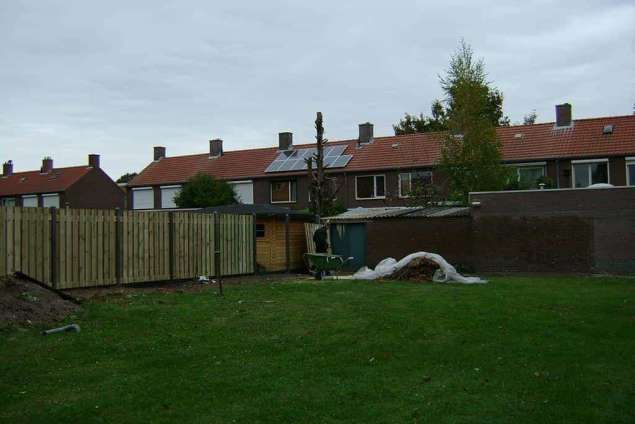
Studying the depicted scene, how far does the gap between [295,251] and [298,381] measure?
1808cm

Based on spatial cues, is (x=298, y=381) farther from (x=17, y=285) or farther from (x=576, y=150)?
(x=576, y=150)

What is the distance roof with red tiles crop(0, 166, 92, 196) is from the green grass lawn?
45.3 m

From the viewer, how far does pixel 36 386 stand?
6.95 meters

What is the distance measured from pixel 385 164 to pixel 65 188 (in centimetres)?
2832

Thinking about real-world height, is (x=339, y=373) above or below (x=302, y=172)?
below

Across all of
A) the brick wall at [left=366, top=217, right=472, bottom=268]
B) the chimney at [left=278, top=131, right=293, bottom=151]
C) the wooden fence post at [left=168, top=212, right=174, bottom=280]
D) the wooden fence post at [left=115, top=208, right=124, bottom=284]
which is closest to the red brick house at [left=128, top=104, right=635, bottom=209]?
the chimney at [left=278, top=131, right=293, bottom=151]

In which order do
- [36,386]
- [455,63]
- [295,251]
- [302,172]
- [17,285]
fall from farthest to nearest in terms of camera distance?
[302,172], [455,63], [295,251], [17,285], [36,386]

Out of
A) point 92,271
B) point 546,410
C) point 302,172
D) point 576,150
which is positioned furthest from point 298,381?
point 302,172

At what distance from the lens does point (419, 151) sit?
130 ft

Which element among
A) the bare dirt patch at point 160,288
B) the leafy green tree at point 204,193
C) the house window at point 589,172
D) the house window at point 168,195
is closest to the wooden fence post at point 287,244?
the bare dirt patch at point 160,288

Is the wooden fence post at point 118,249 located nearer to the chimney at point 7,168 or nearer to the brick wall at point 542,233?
the brick wall at point 542,233

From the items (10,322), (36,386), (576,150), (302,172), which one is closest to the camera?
(36,386)

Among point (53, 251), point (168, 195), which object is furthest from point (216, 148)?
point (53, 251)

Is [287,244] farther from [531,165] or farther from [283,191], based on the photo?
[283,191]
